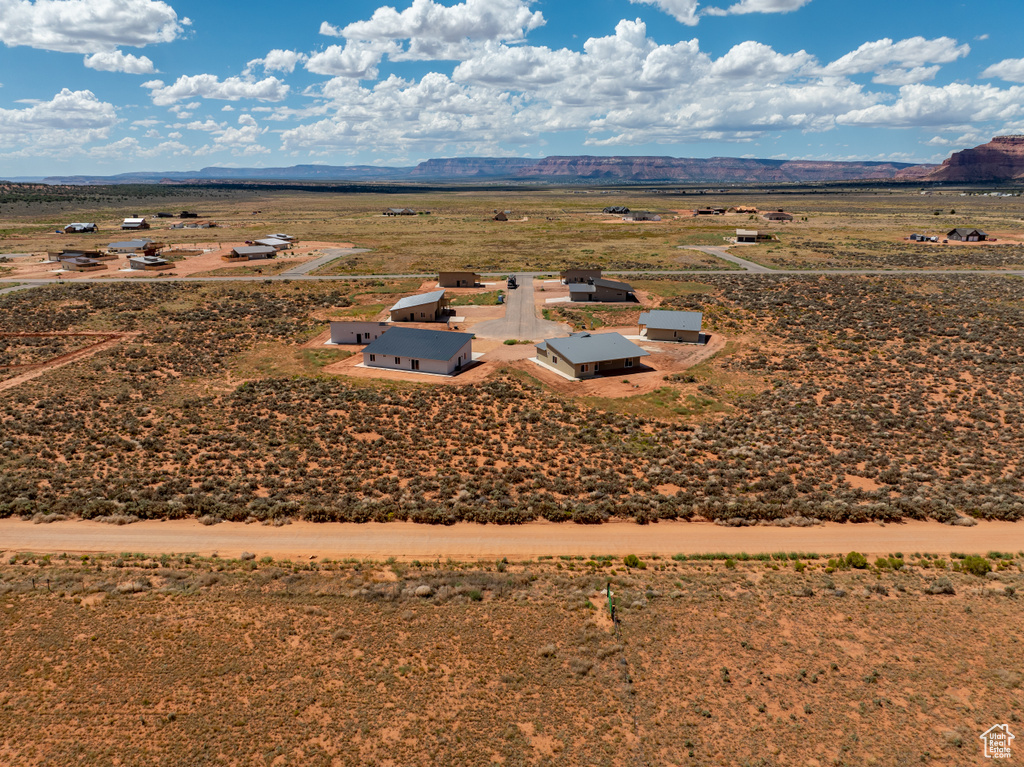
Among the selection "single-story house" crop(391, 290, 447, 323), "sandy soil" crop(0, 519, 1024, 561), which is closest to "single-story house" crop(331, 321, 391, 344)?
"single-story house" crop(391, 290, 447, 323)

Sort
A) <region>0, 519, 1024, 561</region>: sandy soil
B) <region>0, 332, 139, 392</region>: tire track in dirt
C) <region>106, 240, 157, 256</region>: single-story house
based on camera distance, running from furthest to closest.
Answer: <region>106, 240, 157, 256</region>: single-story house
<region>0, 332, 139, 392</region>: tire track in dirt
<region>0, 519, 1024, 561</region>: sandy soil

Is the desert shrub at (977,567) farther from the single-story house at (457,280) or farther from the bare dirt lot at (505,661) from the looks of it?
the single-story house at (457,280)

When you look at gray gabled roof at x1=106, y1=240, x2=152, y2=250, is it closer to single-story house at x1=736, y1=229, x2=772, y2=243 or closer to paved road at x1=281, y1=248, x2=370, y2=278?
paved road at x1=281, y1=248, x2=370, y2=278

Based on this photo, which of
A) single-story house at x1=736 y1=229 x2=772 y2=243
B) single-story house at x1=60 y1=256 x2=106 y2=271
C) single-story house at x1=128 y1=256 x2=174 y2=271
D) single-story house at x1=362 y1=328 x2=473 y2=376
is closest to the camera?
single-story house at x1=362 y1=328 x2=473 y2=376

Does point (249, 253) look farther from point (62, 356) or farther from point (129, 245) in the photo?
point (62, 356)

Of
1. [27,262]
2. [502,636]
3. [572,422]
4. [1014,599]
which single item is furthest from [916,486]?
[27,262]

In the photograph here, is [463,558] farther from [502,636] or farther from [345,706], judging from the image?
[345,706]

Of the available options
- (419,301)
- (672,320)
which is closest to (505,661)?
(672,320)
